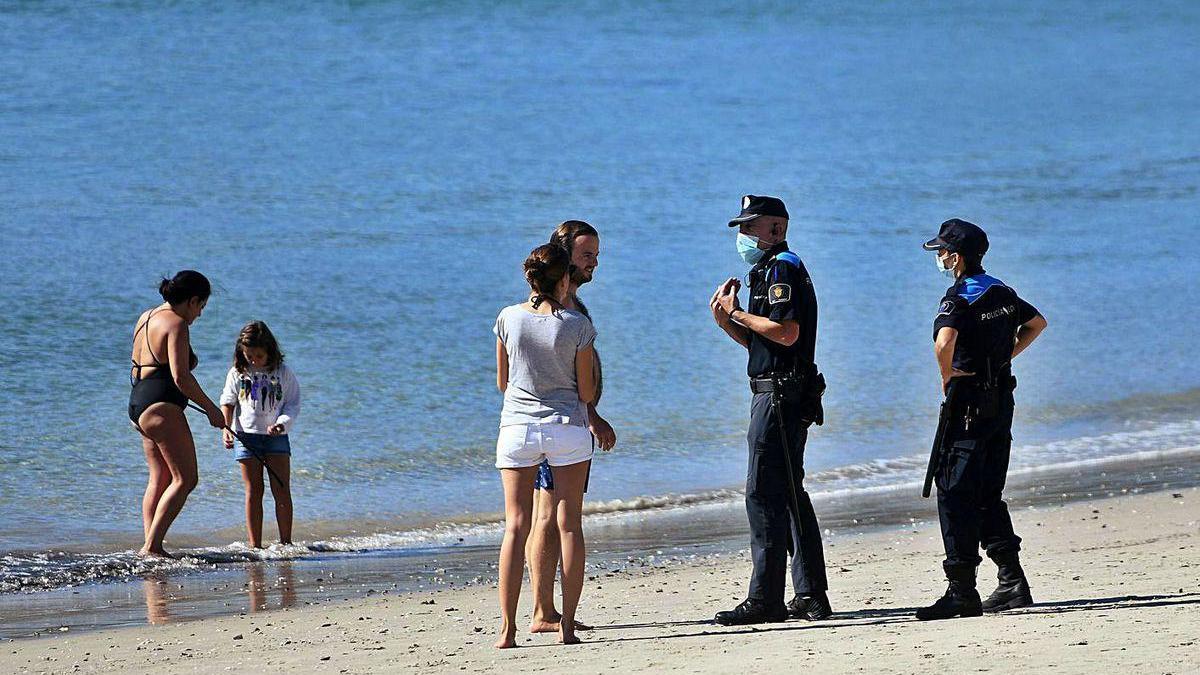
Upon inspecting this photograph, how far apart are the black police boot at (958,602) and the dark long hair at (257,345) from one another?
433 centimetres

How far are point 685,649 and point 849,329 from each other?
15359 mm

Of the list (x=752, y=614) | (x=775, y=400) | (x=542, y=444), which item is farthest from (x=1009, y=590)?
(x=542, y=444)

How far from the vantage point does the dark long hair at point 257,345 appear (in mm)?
9133

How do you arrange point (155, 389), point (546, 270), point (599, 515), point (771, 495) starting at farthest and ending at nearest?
point (599, 515), point (155, 389), point (771, 495), point (546, 270)

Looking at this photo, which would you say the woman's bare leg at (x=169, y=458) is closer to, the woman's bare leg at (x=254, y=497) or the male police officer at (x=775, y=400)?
the woman's bare leg at (x=254, y=497)

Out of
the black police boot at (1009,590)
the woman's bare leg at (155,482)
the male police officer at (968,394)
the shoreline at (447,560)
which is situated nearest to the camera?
the male police officer at (968,394)

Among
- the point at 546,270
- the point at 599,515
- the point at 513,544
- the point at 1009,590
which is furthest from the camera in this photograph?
the point at 599,515

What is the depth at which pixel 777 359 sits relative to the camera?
242 inches

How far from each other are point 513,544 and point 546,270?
1.01m

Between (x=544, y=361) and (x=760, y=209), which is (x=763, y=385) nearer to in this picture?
(x=760, y=209)

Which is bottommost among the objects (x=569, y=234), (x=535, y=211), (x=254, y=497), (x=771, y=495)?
(x=771, y=495)

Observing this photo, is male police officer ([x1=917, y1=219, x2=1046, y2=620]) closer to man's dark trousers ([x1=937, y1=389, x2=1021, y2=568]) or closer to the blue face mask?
man's dark trousers ([x1=937, y1=389, x2=1021, y2=568])

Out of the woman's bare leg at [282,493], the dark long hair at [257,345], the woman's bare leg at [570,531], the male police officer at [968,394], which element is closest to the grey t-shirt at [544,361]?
the woman's bare leg at [570,531]

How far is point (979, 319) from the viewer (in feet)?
20.0
